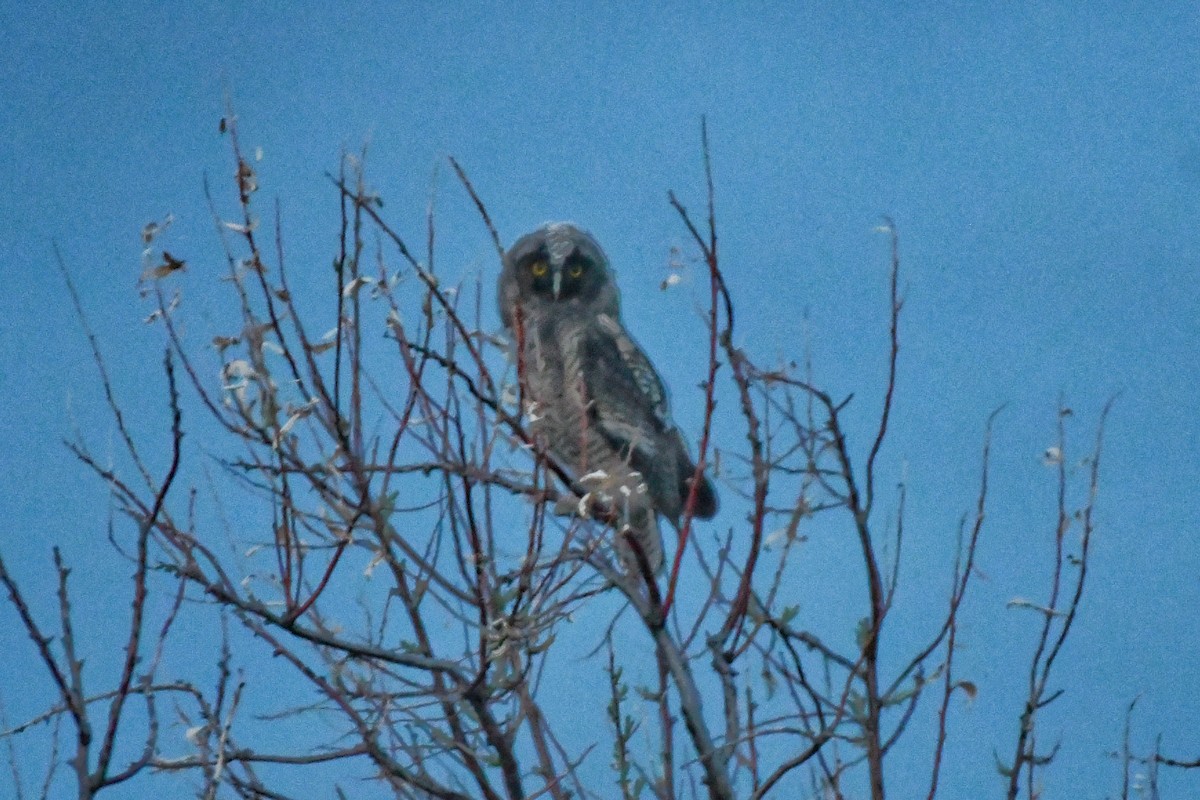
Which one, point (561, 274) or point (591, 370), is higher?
point (561, 274)

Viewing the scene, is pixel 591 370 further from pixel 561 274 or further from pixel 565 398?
pixel 561 274

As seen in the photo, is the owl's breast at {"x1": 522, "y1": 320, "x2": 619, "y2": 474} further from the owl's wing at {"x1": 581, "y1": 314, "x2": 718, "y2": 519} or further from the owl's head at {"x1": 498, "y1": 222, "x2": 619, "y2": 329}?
the owl's head at {"x1": 498, "y1": 222, "x2": 619, "y2": 329}

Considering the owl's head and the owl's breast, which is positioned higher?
the owl's head

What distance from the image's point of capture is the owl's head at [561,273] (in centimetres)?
414

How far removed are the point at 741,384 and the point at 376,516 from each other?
555mm

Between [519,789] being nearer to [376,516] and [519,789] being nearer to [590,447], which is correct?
[376,516]

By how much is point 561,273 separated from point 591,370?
0.34 metres

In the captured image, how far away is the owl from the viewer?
Result: 390 cm

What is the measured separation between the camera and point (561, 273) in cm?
414

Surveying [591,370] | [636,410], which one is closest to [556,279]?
[591,370]

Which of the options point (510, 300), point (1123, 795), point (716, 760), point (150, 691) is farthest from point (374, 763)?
point (510, 300)

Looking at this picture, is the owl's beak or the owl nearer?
the owl

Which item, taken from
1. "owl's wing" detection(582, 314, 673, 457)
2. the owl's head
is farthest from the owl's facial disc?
"owl's wing" detection(582, 314, 673, 457)

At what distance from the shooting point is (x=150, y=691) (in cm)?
189
